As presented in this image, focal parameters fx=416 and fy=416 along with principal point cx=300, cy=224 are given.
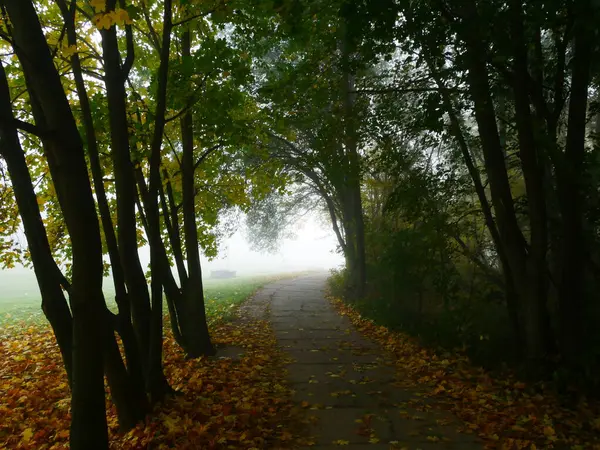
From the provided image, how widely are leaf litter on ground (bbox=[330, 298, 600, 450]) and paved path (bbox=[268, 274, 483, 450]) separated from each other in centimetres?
24

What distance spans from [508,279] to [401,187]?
7.48 feet

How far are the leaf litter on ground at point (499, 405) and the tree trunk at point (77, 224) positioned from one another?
3.57 metres

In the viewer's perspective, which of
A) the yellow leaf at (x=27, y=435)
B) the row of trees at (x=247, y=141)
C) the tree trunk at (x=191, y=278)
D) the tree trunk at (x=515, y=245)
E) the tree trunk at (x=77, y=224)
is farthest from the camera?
the tree trunk at (x=191, y=278)

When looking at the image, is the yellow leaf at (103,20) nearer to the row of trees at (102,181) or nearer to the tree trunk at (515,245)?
the row of trees at (102,181)

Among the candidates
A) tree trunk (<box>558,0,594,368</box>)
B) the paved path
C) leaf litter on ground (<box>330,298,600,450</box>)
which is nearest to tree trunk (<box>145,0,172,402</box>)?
the paved path

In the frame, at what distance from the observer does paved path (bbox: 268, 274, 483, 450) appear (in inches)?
A: 162

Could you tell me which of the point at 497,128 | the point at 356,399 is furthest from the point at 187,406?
the point at 497,128

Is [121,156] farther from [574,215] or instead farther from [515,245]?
[574,215]

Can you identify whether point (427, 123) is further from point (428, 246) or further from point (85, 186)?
point (85, 186)

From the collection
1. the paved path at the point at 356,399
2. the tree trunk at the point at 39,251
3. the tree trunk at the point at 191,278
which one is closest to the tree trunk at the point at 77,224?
the tree trunk at the point at 39,251

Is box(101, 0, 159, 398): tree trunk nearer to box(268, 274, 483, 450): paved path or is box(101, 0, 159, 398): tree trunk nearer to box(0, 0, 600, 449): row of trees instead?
box(0, 0, 600, 449): row of trees

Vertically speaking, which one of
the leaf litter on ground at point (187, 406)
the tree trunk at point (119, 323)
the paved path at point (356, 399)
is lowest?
the paved path at point (356, 399)

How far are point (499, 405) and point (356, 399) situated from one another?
66.5 inches

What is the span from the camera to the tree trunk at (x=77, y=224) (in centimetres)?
317
